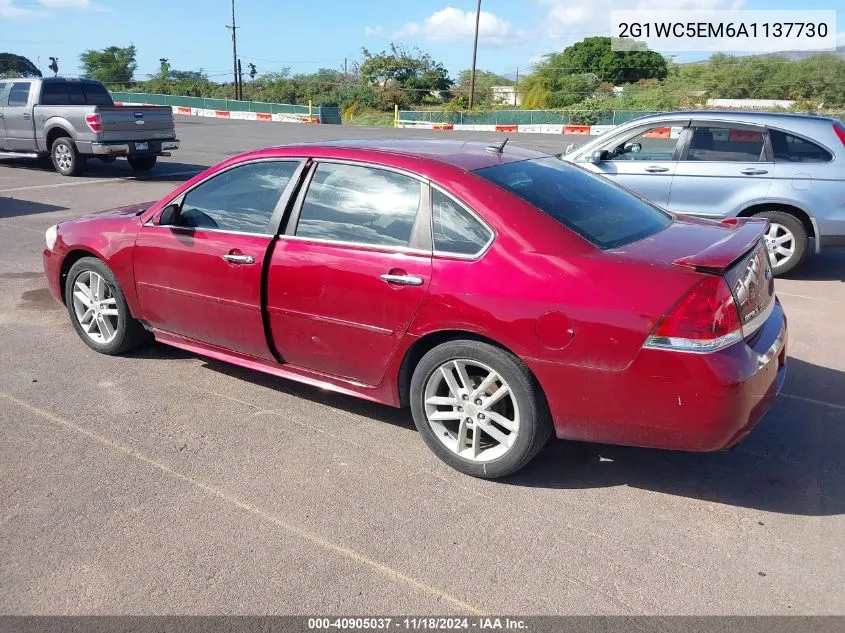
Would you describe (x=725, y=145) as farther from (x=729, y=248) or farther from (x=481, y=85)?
(x=481, y=85)

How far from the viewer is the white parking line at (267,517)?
2.89 m

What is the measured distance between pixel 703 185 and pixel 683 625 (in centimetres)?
619

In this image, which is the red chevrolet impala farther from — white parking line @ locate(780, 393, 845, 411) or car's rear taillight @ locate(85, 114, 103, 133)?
car's rear taillight @ locate(85, 114, 103, 133)

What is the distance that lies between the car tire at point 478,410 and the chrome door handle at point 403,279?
13.3 inches

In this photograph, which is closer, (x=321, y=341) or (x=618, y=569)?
(x=618, y=569)

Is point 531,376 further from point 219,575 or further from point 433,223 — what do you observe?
point 219,575

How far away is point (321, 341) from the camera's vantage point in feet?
13.4

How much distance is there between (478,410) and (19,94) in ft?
Answer: 50.5

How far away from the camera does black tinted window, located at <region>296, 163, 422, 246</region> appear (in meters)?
3.87

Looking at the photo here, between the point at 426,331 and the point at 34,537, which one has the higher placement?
the point at 426,331

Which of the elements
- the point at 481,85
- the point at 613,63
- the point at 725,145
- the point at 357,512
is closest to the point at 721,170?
the point at 725,145

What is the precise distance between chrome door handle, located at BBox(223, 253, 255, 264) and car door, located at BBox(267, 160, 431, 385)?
0.16 meters

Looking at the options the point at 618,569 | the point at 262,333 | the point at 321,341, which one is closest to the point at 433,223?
the point at 321,341

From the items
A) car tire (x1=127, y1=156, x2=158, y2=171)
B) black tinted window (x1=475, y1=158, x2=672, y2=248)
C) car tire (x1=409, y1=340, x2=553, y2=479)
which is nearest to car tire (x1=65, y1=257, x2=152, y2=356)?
car tire (x1=409, y1=340, x2=553, y2=479)
